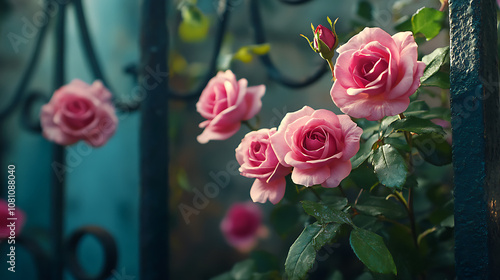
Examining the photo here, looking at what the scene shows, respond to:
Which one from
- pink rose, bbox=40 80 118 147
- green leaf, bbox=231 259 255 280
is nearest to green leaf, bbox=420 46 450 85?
green leaf, bbox=231 259 255 280

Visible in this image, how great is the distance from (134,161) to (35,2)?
2.19 feet

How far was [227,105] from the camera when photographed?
59 cm

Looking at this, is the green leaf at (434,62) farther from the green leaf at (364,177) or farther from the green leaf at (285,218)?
the green leaf at (285,218)

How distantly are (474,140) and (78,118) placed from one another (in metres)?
0.75

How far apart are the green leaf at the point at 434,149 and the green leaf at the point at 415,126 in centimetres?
7

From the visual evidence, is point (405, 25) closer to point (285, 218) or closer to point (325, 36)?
point (325, 36)

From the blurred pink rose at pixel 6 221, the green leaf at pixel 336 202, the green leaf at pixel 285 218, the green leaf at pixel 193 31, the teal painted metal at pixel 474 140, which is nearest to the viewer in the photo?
the teal painted metal at pixel 474 140

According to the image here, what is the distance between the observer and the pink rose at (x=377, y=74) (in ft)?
1.37

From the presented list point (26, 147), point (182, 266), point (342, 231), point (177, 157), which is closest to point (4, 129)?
point (26, 147)

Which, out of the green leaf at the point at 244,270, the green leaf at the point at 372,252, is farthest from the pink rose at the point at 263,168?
the green leaf at the point at 244,270

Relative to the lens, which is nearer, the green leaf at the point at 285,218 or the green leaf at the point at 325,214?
the green leaf at the point at 325,214

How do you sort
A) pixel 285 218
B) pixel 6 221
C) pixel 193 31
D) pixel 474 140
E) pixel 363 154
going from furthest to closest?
pixel 193 31 < pixel 6 221 < pixel 285 218 < pixel 363 154 < pixel 474 140

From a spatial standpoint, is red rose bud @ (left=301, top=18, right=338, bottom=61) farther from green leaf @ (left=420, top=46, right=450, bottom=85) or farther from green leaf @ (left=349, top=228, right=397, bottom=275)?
green leaf @ (left=349, top=228, right=397, bottom=275)

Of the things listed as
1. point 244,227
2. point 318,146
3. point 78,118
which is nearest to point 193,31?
point 78,118
